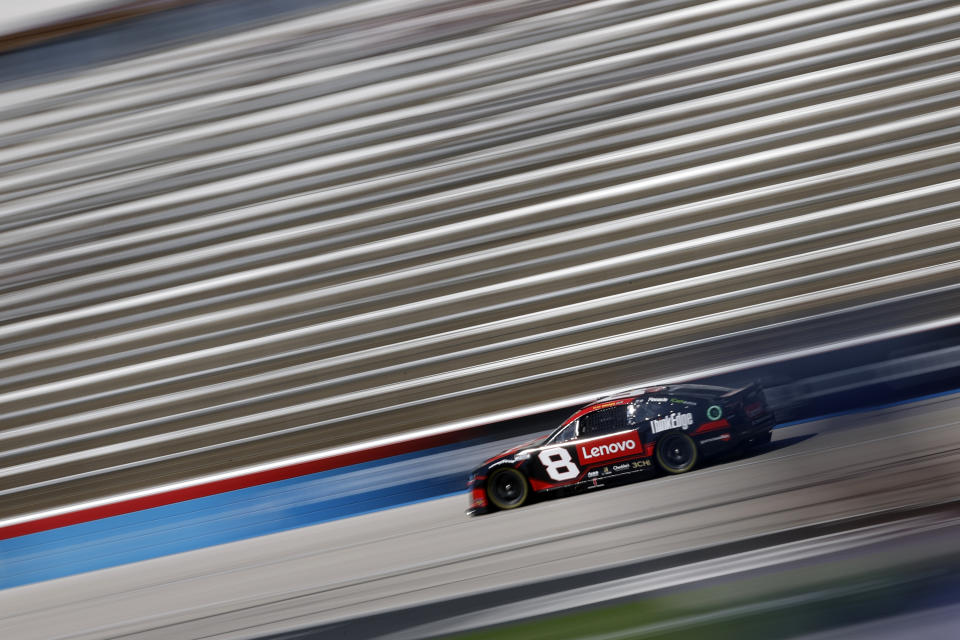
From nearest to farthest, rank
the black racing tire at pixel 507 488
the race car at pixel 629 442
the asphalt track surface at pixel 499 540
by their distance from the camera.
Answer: the asphalt track surface at pixel 499 540, the race car at pixel 629 442, the black racing tire at pixel 507 488

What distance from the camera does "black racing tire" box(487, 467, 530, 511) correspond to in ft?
14.0

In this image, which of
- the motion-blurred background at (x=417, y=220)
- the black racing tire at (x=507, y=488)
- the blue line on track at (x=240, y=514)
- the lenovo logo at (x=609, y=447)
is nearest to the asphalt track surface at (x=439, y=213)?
the motion-blurred background at (x=417, y=220)

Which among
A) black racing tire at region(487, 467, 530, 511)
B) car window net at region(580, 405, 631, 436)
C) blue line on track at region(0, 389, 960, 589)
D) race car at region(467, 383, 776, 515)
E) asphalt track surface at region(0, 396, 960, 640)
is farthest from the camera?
blue line on track at region(0, 389, 960, 589)

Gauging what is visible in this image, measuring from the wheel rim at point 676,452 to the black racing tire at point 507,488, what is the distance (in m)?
0.72

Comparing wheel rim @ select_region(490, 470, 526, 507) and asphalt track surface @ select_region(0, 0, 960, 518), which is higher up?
asphalt track surface @ select_region(0, 0, 960, 518)

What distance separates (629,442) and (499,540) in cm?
83

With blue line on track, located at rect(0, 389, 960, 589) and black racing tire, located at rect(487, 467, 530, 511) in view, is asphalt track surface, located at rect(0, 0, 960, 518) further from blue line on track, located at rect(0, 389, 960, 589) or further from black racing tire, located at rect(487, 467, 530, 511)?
black racing tire, located at rect(487, 467, 530, 511)

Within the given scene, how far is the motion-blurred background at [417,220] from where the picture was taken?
4.90 metres

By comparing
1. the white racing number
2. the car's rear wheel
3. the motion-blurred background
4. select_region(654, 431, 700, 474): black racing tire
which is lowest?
the car's rear wheel

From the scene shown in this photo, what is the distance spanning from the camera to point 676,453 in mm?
4051

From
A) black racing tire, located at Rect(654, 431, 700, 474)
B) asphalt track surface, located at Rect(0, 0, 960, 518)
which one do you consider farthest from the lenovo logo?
asphalt track surface, located at Rect(0, 0, 960, 518)

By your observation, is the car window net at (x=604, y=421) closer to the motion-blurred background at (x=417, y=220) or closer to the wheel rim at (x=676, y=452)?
the wheel rim at (x=676, y=452)

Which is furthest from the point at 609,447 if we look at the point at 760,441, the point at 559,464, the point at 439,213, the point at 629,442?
the point at 439,213

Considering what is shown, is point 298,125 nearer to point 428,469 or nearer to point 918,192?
point 428,469
